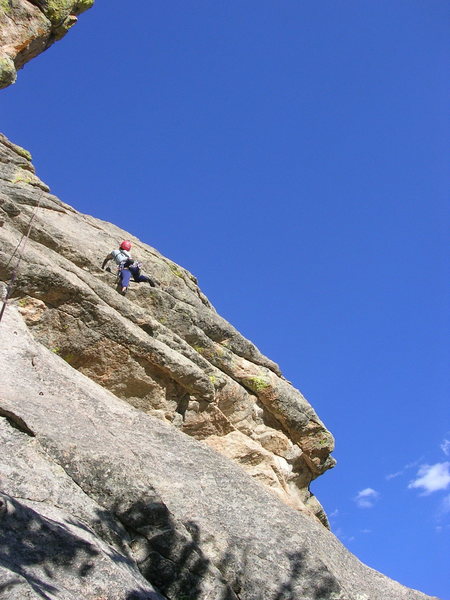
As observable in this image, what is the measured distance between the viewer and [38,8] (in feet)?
64.7

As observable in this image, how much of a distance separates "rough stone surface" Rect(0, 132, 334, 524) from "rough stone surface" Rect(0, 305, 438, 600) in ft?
10.5

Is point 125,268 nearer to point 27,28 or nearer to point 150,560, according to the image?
point 27,28

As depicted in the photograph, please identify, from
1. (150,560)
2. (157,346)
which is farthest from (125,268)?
(150,560)

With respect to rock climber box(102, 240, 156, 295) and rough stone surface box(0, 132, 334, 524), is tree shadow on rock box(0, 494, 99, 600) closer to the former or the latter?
rough stone surface box(0, 132, 334, 524)

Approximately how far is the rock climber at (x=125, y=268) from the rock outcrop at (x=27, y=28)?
6184 millimetres

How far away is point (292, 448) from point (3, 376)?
40.8ft

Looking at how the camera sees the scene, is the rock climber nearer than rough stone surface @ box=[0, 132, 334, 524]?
No

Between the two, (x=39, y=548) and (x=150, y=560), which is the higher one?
(x=150, y=560)

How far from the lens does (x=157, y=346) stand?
1728 centimetres

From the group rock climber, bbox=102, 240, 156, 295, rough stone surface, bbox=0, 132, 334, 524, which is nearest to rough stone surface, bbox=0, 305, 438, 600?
rough stone surface, bbox=0, 132, 334, 524

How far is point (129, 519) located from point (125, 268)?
11735mm

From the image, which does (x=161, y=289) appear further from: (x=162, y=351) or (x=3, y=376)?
(x=3, y=376)

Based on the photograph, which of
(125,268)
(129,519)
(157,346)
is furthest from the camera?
(125,268)

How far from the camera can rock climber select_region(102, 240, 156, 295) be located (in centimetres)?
1945
